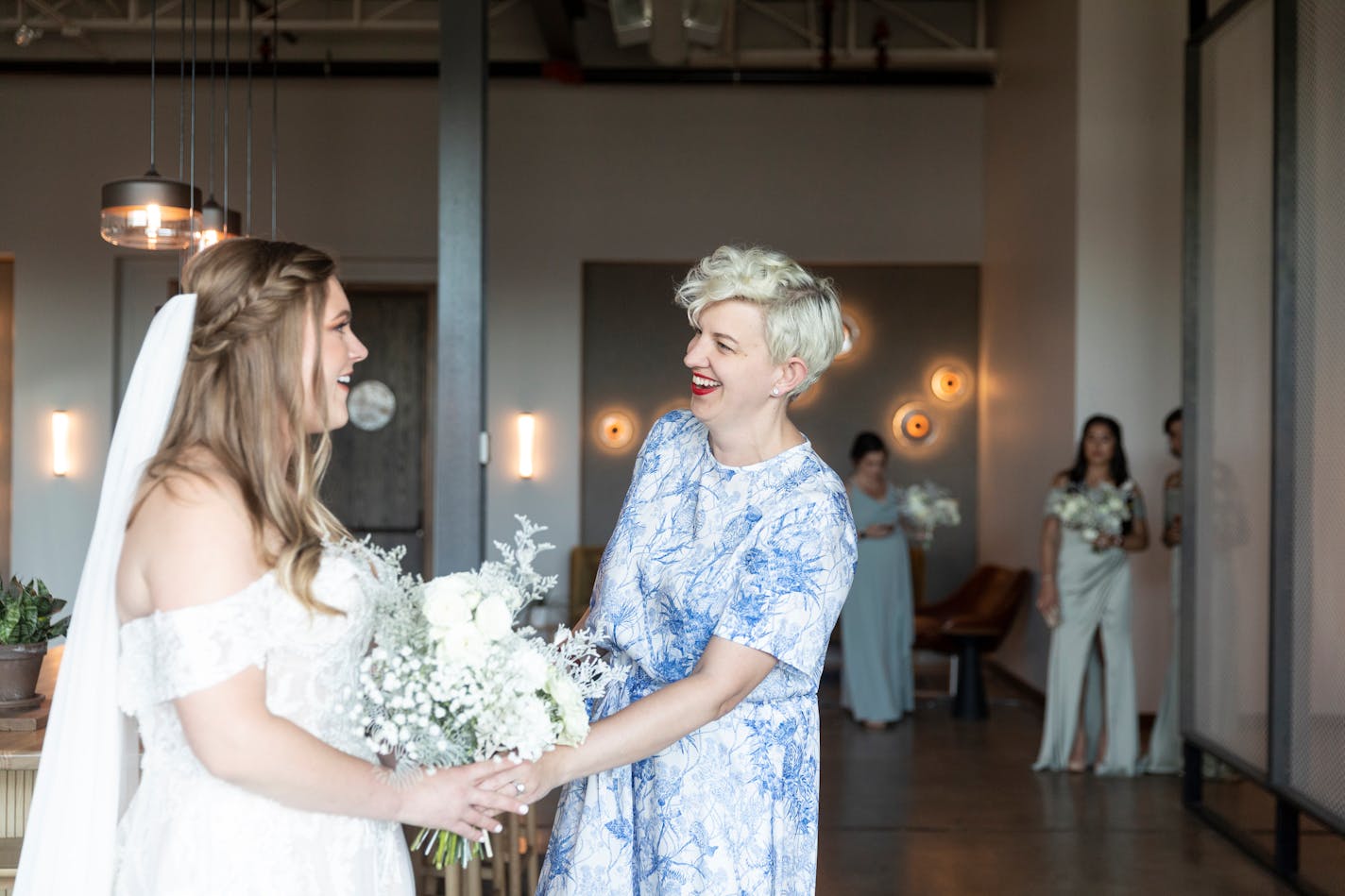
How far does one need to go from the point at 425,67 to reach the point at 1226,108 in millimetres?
5997

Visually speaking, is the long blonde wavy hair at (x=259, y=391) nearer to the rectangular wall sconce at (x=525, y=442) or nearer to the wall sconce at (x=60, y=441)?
the rectangular wall sconce at (x=525, y=442)

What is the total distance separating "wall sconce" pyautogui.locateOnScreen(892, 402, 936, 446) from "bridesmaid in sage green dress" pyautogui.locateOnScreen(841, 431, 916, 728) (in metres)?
1.67

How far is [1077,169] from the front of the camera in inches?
301

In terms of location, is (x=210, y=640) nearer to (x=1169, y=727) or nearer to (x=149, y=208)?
(x=149, y=208)

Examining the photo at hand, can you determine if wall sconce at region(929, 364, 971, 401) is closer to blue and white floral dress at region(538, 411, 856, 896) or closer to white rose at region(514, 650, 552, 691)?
blue and white floral dress at region(538, 411, 856, 896)

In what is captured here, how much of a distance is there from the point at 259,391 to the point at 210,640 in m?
0.35

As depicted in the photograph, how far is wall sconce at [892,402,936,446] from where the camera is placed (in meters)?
10.1

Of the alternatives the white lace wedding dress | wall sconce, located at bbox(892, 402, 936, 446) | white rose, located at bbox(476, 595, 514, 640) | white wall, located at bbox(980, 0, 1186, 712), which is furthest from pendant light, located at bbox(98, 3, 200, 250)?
wall sconce, located at bbox(892, 402, 936, 446)

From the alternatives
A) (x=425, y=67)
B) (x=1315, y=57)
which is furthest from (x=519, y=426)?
(x=1315, y=57)

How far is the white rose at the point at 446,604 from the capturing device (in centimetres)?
187

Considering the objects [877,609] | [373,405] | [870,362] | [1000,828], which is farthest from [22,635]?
[870,362]

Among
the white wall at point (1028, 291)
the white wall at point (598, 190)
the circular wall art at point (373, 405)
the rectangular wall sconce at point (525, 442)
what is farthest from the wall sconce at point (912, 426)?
the circular wall art at point (373, 405)

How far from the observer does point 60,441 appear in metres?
9.58

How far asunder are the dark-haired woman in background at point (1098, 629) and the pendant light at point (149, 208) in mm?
4481
